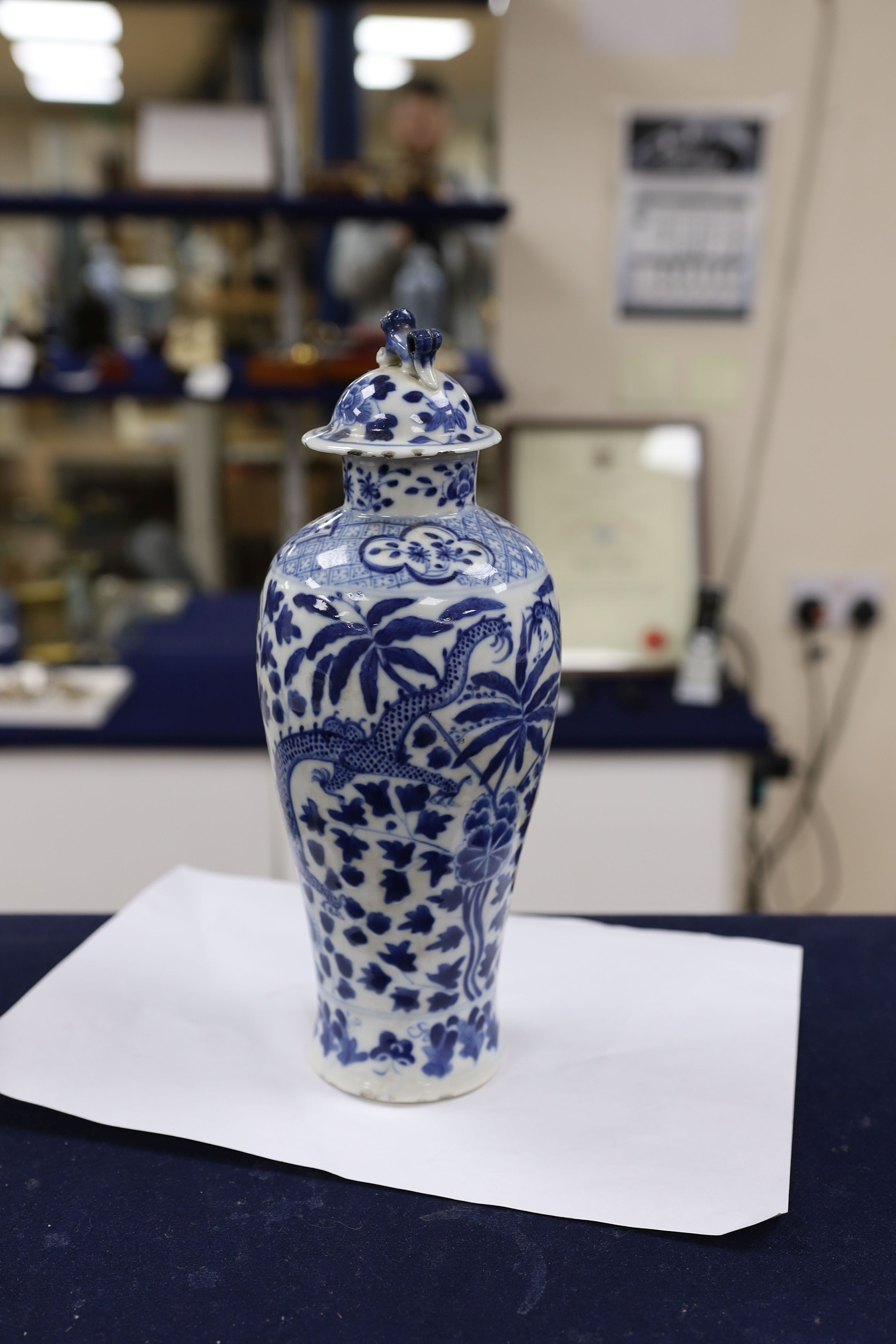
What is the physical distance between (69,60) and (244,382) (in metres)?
0.75

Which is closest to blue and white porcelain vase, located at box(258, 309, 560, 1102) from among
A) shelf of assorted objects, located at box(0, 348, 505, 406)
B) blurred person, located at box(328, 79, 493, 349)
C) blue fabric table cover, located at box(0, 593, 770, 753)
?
blue fabric table cover, located at box(0, 593, 770, 753)

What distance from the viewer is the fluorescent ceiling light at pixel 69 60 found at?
2229mm

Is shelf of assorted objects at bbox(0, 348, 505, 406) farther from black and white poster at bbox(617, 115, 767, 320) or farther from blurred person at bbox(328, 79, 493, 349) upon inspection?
black and white poster at bbox(617, 115, 767, 320)

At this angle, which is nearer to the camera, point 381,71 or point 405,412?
point 405,412

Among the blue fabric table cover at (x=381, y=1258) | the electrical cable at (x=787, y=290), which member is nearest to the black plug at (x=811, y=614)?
the electrical cable at (x=787, y=290)

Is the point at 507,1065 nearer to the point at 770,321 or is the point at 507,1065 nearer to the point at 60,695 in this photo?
the point at 60,695

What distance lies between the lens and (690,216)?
221 centimetres

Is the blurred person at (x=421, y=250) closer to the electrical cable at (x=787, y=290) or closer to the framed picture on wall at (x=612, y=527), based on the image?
the framed picture on wall at (x=612, y=527)

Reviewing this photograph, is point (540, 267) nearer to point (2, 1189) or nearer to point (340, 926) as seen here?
point (340, 926)

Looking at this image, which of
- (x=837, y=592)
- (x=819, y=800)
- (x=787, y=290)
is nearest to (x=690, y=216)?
(x=787, y=290)

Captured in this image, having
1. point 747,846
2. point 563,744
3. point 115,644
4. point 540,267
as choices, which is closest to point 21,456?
point 115,644

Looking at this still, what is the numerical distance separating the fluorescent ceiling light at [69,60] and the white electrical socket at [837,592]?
165 cm

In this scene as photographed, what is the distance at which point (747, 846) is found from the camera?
7.99 feet

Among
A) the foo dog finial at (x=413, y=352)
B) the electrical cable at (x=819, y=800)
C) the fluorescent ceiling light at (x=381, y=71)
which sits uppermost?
the fluorescent ceiling light at (x=381, y=71)
